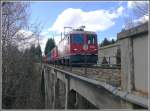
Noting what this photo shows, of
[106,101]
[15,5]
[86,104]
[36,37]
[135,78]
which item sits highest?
[15,5]

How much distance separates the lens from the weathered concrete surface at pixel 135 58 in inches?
173

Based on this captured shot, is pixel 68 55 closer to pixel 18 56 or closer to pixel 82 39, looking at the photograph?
pixel 82 39

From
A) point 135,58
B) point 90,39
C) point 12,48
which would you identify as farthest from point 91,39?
point 135,58

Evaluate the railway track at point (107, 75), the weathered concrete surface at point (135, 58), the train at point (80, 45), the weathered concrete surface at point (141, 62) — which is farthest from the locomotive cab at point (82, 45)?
the weathered concrete surface at point (141, 62)

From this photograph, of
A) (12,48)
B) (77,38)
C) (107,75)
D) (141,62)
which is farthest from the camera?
(77,38)

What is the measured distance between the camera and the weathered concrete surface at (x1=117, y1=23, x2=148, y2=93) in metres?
4.39

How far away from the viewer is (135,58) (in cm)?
478

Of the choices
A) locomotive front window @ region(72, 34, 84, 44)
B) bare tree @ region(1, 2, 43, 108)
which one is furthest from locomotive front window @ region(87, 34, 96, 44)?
bare tree @ region(1, 2, 43, 108)

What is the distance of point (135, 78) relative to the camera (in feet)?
15.8

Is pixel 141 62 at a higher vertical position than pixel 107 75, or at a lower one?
higher

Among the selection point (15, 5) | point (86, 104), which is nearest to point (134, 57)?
point (86, 104)

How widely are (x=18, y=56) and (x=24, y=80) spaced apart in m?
3.17

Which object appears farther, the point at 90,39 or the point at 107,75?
the point at 90,39

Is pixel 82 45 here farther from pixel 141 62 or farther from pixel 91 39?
pixel 141 62
